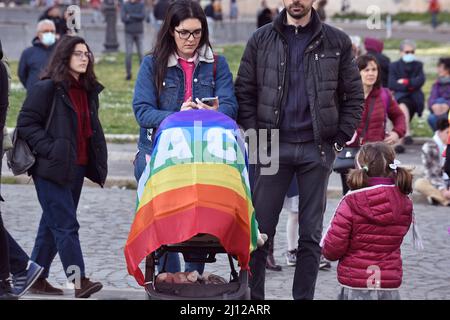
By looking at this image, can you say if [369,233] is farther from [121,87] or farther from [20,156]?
[121,87]

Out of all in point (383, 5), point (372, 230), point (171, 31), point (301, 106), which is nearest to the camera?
point (372, 230)

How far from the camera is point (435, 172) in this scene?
12961mm

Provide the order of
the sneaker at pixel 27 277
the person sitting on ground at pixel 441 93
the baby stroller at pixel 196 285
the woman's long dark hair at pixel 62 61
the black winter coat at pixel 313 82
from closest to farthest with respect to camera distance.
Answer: the baby stroller at pixel 196 285 → the black winter coat at pixel 313 82 → the sneaker at pixel 27 277 → the woman's long dark hair at pixel 62 61 → the person sitting on ground at pixel 441 93

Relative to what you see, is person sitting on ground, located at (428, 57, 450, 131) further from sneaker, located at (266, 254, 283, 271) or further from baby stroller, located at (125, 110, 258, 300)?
baby stroller, located at (125, 110, 258, 300)

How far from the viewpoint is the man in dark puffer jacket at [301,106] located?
7.27 meters

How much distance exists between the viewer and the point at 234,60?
2677 centimetres

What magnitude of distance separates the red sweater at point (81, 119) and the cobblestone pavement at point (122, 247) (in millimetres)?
953

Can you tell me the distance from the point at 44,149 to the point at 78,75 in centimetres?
60

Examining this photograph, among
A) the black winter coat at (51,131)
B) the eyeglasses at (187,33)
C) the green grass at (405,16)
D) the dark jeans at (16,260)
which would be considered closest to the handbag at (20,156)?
the black winter coat at (51,131)

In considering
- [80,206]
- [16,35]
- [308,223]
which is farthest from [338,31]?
[16,35]

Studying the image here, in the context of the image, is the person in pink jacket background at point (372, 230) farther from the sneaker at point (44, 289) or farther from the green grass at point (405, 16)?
the green grass at point (405, 16)

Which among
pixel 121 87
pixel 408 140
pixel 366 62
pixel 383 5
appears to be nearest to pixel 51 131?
pixel 366 62

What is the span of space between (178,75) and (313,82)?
0.82 metres
